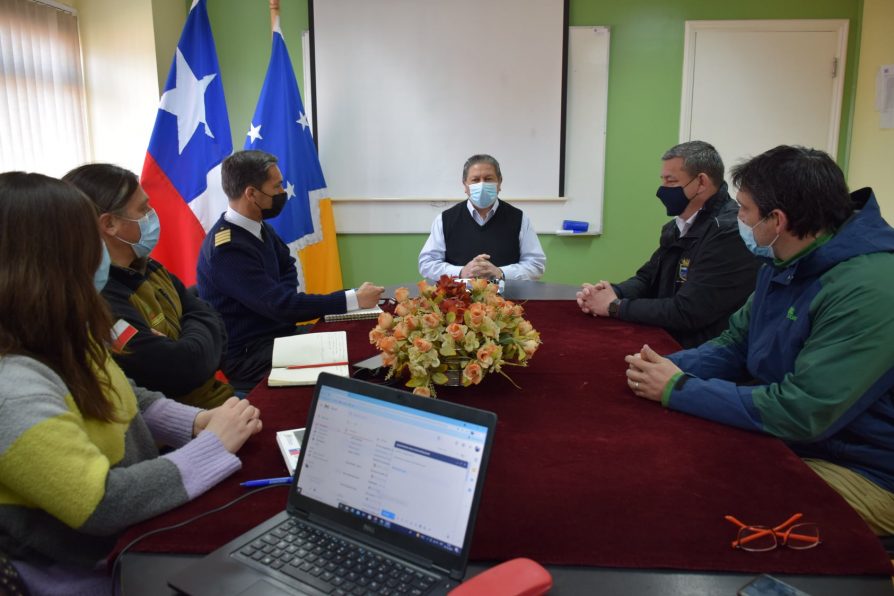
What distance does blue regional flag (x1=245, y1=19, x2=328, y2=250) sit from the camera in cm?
399

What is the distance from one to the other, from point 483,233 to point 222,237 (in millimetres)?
1476

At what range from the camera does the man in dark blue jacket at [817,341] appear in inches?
56.4

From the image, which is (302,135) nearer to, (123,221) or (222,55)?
(222,55)

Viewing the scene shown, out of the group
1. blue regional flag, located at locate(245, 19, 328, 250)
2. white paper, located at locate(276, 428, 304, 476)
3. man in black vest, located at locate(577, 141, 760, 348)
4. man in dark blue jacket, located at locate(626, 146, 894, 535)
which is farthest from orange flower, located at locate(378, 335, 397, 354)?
blue regional flag, located at locate(245, 19, 328, 250)

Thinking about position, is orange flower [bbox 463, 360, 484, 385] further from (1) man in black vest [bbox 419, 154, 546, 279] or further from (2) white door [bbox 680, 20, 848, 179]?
(2) white door [bbox 680, 20, 848, 179]

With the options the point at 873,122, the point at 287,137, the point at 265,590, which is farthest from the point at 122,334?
the point at 873,122

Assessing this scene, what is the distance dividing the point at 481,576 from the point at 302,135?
11.9ft

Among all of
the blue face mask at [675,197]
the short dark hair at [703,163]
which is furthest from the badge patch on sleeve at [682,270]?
the short dark hair at [703,163]

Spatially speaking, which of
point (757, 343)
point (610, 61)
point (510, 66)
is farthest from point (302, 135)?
point (757, 343)

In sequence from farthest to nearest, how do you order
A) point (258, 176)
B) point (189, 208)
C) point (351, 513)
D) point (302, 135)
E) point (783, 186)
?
point (302, 135) → point (189, 208) → point (258, 176) → point (783, 186) → point (351, 513)

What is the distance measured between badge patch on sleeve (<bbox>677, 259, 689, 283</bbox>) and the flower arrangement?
1.12 metres

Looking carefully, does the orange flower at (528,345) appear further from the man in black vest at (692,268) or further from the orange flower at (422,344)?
the man in black vest at (692,268)

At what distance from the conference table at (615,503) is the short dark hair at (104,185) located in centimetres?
73

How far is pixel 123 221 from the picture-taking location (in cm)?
191
